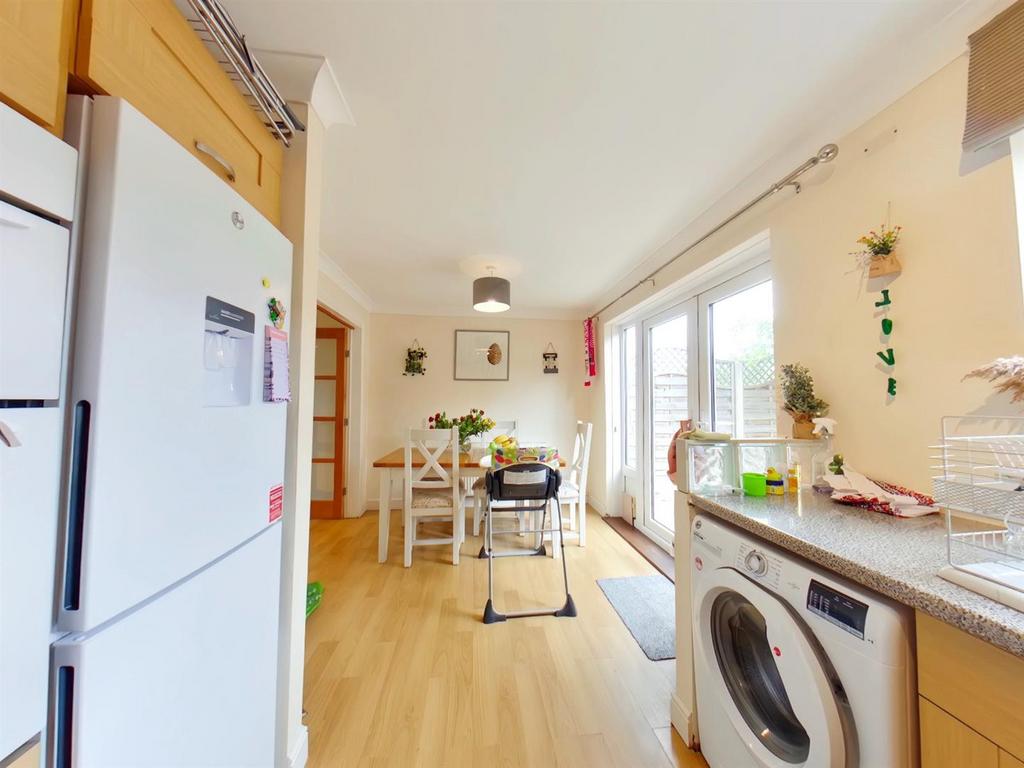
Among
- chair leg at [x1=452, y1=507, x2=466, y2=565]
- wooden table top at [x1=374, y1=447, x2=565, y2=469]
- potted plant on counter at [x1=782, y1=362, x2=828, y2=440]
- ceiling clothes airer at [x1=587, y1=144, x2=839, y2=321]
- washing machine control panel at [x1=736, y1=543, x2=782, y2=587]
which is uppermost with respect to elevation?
ceiling clothes airer at [x1=587, y1=144, x2=839, y2=321]

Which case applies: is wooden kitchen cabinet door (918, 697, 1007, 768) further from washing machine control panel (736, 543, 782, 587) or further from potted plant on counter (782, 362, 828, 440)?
potted plant on counter (782, 362, 828, 440)

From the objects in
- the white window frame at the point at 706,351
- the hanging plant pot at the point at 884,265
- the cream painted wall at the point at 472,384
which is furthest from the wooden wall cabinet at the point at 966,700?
the cream painted wall at the point at 472,384

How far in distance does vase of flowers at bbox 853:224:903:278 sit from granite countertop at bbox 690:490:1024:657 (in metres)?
0.77

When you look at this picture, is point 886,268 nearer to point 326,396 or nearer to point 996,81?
point 996,81

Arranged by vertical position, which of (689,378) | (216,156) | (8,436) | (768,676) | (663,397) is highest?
(216,156)

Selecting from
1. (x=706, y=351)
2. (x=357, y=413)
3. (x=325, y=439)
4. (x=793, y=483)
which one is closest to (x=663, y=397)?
(x=706, y=351)

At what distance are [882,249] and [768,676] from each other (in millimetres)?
1388

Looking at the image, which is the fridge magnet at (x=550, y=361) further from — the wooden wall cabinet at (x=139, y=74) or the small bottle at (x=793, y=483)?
the wooden wall cabinet at (x=139, y=74)

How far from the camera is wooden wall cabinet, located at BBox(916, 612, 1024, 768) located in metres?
0.55

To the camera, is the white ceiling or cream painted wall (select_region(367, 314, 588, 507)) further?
cream painted wall (select_region(367, 314, 588, 507))

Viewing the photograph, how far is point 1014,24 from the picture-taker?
0.92 meters

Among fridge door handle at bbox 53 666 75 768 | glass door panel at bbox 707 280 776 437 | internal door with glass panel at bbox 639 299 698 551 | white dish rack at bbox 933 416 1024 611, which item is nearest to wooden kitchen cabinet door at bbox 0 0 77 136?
fridge door handle at bbox 53 666 75 768

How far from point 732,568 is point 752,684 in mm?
395

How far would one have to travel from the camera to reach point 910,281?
3.85 feet
